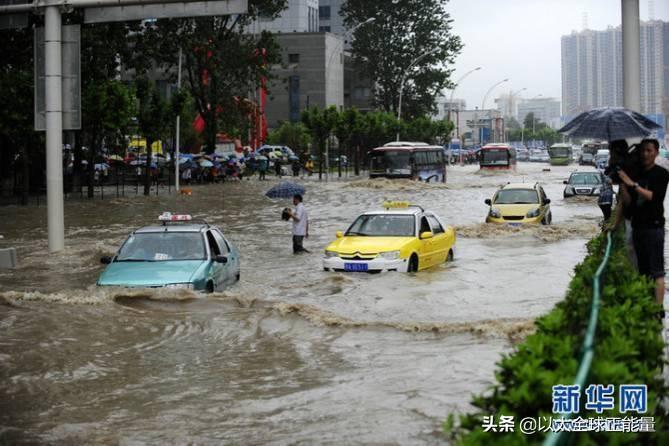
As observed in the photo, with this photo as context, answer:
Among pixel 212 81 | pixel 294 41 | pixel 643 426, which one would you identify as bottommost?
pixel 643 426

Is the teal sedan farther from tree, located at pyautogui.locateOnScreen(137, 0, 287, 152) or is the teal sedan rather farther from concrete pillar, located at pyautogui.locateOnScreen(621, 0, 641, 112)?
tree, located at pyautogui.locateOnScreen(137, 0, 287, 152)

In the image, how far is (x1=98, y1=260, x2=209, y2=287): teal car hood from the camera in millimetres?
15570

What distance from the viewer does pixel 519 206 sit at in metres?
30.8

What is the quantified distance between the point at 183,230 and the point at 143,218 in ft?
67.9

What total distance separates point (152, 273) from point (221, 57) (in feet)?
157

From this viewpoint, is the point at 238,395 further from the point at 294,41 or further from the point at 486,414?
the point at 294,41

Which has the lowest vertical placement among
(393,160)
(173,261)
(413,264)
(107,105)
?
(413,264)

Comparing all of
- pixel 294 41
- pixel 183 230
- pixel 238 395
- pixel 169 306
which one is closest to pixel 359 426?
pixel 238 395

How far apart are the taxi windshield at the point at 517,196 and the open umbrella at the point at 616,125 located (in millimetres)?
13312

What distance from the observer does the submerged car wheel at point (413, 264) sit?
1972 centimetres

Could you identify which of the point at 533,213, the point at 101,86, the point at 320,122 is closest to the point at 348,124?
the point at 320,122

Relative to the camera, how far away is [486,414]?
501cm

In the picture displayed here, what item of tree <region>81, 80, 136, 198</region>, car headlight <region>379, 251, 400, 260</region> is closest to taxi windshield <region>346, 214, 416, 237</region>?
car headlight <region>379, 251, 400, 260</region>

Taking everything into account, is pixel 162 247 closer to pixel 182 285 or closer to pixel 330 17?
pixel 182 285
